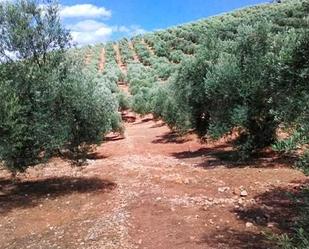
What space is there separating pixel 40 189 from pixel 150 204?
221 inches

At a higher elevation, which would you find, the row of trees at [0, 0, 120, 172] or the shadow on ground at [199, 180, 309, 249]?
the row of trees at [0, 0, 120, 172]

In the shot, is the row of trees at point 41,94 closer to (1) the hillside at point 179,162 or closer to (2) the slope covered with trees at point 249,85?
(1) the hillside at point 179,162

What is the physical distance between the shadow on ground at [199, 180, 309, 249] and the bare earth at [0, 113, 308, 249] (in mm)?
24

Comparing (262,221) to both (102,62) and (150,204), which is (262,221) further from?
(102,62)

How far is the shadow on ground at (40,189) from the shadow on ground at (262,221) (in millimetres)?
5655

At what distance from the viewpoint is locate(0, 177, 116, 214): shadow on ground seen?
1638 cm

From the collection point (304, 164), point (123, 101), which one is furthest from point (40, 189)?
point (123, 101)

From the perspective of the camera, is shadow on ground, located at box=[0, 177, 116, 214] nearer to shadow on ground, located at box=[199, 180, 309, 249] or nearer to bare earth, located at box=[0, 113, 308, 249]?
bare earth, located at box=[0, 113, 308, 249]

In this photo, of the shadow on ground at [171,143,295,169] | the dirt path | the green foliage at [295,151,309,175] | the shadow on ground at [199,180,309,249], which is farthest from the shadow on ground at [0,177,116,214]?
the dirt path

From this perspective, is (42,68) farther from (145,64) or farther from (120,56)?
(120,56)

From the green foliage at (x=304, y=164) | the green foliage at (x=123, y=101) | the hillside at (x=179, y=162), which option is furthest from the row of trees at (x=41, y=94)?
the green foliage at (x=123, y=101)

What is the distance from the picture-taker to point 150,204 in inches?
565

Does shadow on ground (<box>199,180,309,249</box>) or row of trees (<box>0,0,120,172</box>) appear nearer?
shadow on ground (<box>199,180,309,249</box>)

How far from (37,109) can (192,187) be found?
598 cm
